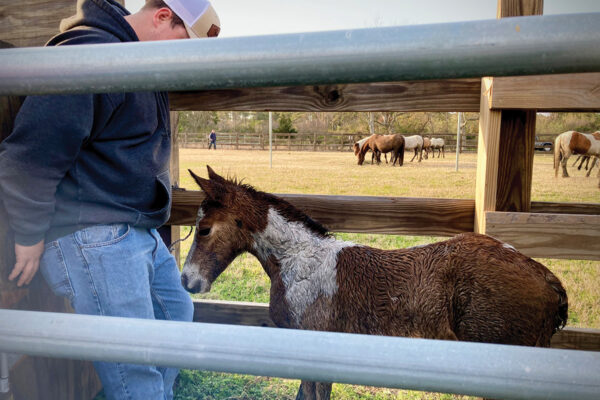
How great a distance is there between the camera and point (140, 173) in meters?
1.79

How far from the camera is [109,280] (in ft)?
5.44

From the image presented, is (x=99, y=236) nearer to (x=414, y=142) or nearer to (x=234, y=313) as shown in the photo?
(x=234, y=313)

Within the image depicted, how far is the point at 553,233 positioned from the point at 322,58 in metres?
2.26

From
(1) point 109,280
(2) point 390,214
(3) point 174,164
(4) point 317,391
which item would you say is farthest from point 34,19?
(4) point 317,391

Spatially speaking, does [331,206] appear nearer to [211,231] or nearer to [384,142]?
[211,231]

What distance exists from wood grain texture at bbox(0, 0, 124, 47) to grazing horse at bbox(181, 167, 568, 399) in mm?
1393

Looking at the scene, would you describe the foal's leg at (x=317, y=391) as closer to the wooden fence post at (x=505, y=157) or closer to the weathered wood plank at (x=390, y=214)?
the weathered wood plank at (x=390, y=214)

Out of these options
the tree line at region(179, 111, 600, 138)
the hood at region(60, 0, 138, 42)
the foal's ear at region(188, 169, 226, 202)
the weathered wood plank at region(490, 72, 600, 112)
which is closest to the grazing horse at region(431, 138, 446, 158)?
the tree line at region(179, 111, 600, 138)

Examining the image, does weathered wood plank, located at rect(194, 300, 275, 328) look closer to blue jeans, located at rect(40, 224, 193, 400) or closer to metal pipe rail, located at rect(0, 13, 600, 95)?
blue jeans, located at rect(40, 224, 193, 400)

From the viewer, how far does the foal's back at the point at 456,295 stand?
2.07 meters

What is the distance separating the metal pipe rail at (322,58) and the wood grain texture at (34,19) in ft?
8.21

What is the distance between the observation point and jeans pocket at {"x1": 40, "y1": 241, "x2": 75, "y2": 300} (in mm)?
1664

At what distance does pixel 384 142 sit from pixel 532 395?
71.8ft

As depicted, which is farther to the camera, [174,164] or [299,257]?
[174,164]
